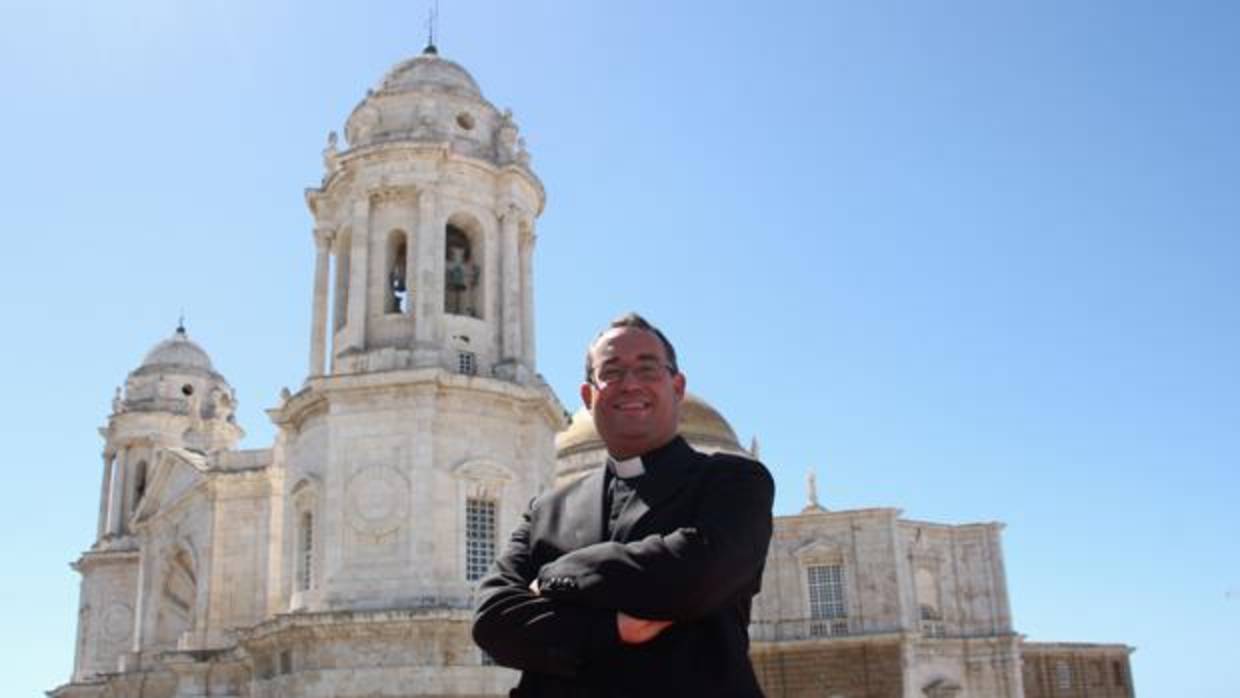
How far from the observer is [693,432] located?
137 feet

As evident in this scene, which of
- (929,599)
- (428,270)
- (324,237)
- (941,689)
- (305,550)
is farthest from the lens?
(929,599)

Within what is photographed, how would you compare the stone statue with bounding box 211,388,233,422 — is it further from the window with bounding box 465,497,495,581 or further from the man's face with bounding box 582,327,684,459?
the man's face with bounding box 582,327,684,459

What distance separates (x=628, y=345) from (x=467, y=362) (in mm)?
24359

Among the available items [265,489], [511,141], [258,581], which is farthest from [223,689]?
[511,141]

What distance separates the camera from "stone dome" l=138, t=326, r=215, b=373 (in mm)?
49844

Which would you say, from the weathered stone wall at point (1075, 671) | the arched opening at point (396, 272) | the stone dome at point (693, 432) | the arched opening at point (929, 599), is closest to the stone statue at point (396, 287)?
the arched opening at point (396, 272)

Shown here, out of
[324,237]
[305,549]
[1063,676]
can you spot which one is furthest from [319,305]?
[1063,676]

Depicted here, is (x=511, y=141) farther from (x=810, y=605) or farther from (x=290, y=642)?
(x=810, y=605)

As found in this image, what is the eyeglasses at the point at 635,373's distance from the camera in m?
4.00

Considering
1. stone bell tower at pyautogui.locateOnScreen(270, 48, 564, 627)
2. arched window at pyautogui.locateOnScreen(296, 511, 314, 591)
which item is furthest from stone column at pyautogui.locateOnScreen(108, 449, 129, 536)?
arched window at pyautogui.locateOnScreen(296, 511, 314, 591)

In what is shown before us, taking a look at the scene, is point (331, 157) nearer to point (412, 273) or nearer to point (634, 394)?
point (412, 273)

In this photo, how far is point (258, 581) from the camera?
118 feet

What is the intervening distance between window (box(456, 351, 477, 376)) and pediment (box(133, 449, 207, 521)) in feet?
47.6

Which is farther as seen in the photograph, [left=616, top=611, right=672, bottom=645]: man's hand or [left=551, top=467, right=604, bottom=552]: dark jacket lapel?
[left=551, top=467, right=604, bottom=552]: dark jacket lapel
